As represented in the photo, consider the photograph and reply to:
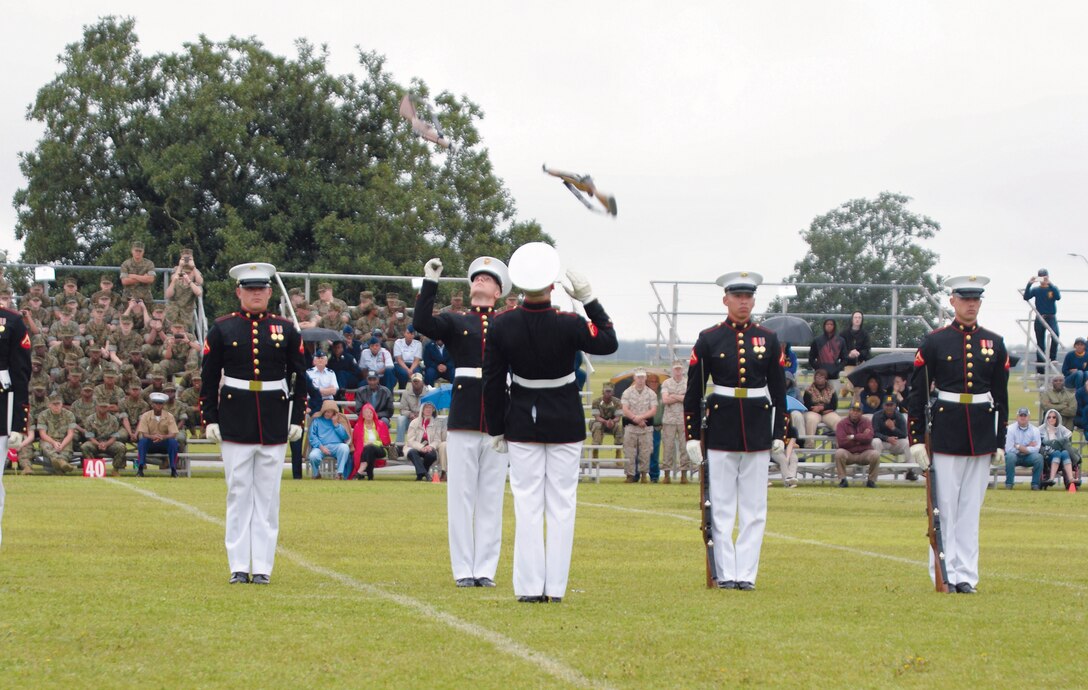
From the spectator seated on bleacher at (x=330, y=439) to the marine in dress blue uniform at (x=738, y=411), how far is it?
15.3m

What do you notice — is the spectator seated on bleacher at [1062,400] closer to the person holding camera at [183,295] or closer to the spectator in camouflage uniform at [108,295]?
the person holding camera at [183,295]

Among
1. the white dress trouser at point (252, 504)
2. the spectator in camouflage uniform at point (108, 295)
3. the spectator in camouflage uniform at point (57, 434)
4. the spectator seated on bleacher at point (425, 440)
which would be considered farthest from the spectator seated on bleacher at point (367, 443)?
the white dress trouser at point (252, 504)

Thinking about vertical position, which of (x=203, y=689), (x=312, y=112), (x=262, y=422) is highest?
(x=312, y=112)

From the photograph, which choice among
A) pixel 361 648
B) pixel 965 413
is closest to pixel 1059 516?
pixel 965 413

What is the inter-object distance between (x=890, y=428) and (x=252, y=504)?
19135mm

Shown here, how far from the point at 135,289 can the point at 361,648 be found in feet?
81.7

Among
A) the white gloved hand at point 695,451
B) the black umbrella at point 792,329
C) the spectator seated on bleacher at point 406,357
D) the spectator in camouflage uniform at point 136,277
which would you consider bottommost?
the white gloved hand at point 695,451

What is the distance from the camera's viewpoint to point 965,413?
11.3 m

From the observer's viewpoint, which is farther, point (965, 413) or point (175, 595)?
point (965, 413)

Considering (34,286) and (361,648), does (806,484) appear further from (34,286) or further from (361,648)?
(361,648)

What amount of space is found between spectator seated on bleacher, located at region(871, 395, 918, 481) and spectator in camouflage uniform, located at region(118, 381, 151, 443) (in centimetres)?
1247

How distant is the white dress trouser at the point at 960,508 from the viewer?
11086 mm

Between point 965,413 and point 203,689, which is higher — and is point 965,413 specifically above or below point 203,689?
above

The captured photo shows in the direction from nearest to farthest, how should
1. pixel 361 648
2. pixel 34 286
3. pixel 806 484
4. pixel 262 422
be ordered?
pixel 361 648, pixel 262 422, pixel 806 484, pixel 34 286
